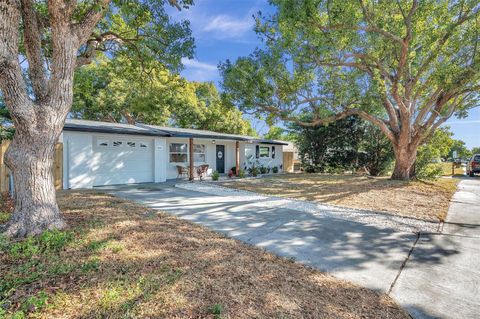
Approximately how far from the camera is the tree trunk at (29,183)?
13.6 ft

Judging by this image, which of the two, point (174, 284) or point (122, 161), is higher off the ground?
point (122, 161)

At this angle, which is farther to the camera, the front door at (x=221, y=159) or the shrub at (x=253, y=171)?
the front door at (x=221, y=159)

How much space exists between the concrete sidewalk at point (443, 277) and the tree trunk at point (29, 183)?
5.42 m

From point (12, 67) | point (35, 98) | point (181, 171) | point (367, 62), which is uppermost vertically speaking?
point (367, 62)

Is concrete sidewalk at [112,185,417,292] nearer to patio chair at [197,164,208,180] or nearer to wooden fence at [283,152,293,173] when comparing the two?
patio chair at [197,164,208,180]

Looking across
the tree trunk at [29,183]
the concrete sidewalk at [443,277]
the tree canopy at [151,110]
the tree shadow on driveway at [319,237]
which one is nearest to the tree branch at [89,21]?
the tree trunk at [29,183]

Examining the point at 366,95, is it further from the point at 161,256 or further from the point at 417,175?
the point at 161,256

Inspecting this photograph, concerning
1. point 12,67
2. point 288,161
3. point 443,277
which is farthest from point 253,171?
point 12,67

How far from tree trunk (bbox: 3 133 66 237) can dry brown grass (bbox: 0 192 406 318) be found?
22.2 inches

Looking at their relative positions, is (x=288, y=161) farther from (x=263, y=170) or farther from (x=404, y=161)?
(x=404, y=161)

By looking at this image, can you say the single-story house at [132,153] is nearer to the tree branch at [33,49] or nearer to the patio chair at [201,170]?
the patio chair at [201,170]

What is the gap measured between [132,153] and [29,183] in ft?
28.1

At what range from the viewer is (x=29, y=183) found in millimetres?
4199

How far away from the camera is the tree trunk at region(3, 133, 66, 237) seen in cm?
415
